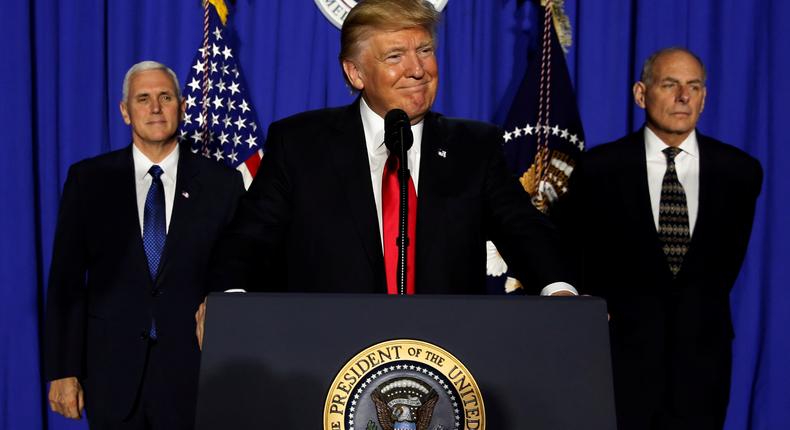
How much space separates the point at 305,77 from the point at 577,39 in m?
1.18

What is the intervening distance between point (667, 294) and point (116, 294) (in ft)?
5.96

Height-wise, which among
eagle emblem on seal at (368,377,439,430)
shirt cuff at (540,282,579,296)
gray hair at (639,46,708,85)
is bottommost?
eagle emblem on seal at (368,377,439,430)

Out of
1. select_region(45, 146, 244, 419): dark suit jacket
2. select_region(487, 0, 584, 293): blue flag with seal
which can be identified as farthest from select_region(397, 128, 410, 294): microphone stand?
select_region(487, 0, 584, 293): blue flag with seal

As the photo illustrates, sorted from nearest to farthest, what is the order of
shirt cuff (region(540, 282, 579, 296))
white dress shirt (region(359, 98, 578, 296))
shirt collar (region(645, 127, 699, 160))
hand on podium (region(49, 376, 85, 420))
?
shirt cuff (region(540, 282, 579, 296)) < white dress shirt (region(359, 98, 578, 296)) < hand on podium (region(49, 376, 85, 420)) < shirt collar (region(645, 127, 699, 160))

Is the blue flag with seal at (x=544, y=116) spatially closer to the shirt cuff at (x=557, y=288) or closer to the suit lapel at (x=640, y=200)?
the suit lapel at (x=640, y=200)

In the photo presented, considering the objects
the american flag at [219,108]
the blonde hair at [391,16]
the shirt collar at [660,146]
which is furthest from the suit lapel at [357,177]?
the american flag at [219,108]

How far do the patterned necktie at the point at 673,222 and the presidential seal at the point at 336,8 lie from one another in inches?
48.4

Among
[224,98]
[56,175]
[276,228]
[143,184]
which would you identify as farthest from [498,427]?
[56,175]

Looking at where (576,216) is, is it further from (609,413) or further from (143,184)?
(609,413)

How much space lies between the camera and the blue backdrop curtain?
3449 mm

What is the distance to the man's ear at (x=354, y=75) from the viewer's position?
6.41 ft

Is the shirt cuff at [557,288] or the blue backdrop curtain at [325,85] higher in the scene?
the blue backdrop curtain at [325,85]

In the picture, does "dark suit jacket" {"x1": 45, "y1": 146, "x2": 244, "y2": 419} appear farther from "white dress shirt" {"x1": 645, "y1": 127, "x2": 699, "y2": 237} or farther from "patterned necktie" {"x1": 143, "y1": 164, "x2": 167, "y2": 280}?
"white dress shirt" {"x1": 645, "y1": 127, "x2": 699, "y2": 237}

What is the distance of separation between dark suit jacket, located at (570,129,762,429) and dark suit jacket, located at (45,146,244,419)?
1.38m
